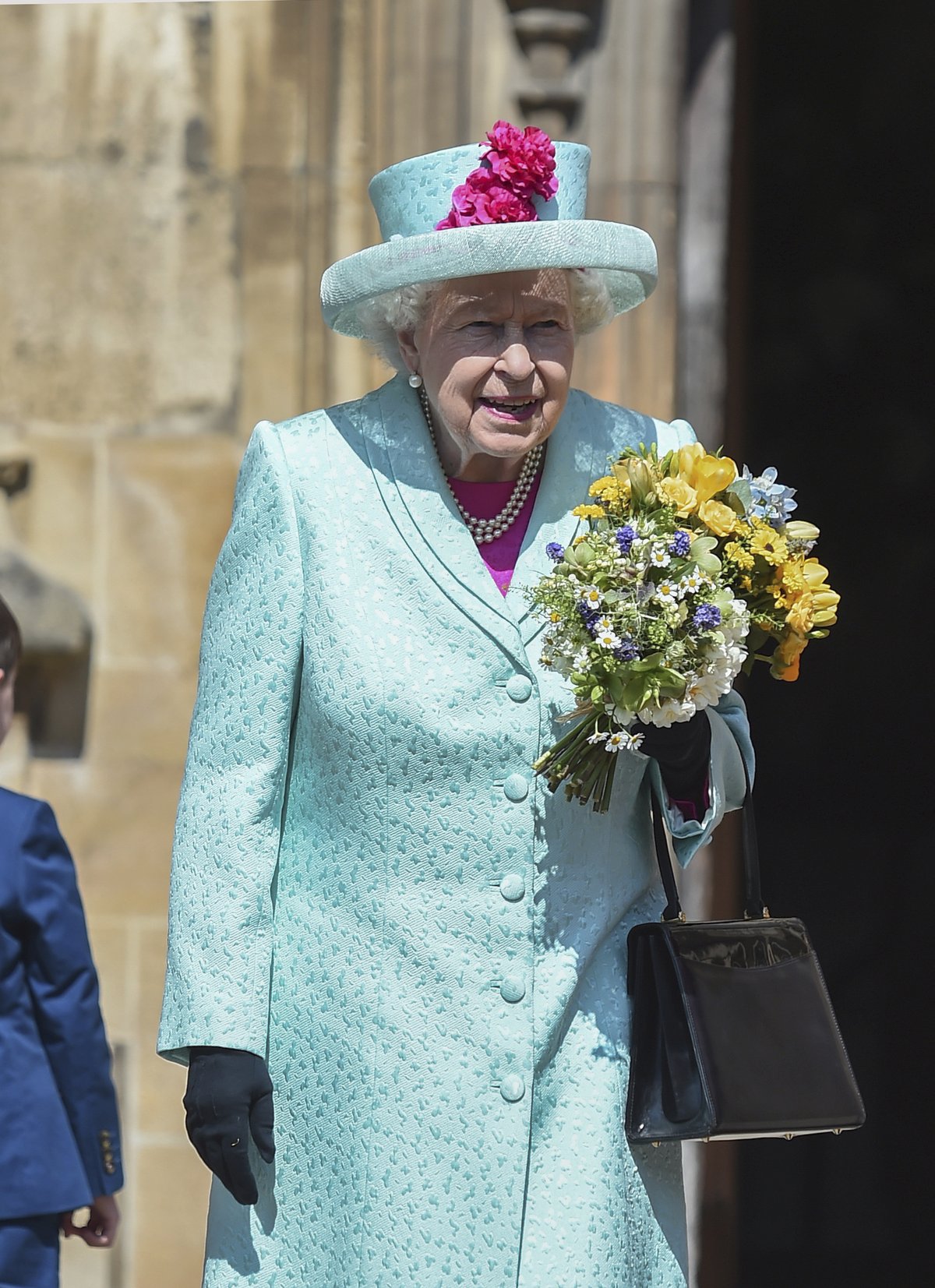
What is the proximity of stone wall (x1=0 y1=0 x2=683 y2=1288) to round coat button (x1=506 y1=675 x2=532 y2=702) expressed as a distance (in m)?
1.85

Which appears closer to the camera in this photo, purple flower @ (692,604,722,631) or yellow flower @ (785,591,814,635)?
purple flower @ (692,604,722,631)

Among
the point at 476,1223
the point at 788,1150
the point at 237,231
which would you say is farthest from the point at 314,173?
the point at 788,1150

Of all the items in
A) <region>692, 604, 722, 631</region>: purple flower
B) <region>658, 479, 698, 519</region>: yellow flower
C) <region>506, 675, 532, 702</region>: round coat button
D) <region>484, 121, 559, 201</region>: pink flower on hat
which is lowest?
<region>506, 675, 532, 702</region>: round coat button

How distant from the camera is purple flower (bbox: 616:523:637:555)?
2445 millimetres

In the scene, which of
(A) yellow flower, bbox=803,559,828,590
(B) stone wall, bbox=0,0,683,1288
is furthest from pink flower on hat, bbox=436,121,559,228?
(B) stone wall, bbox=0,0,683,1288

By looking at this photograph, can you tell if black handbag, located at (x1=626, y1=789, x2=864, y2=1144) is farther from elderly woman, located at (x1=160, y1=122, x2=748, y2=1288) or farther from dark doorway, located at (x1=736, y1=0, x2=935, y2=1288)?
dark doorway, located at (x1=736, y1=0, x2=935, y2=1288)

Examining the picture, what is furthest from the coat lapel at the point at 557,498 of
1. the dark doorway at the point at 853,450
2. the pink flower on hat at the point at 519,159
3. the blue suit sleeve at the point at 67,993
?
the dark doorway at the point at 853,450

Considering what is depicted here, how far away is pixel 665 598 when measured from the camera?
2.40 metres

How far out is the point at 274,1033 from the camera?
2.72 m

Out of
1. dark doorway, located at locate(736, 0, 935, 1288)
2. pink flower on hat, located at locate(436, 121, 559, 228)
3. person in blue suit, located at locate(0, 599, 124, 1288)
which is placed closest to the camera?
pink flower on hat, located at locate(436, 121, 559, 228)

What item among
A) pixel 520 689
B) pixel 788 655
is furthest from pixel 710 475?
pixel 520 689

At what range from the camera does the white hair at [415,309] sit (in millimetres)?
2695

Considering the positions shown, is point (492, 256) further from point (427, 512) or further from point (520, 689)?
point (520, 689)

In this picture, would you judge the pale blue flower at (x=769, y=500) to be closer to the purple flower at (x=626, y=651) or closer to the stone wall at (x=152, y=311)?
the purple flower at (x=626, y=651)
